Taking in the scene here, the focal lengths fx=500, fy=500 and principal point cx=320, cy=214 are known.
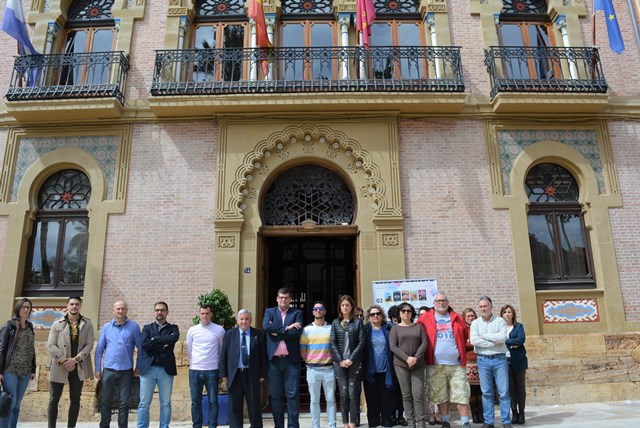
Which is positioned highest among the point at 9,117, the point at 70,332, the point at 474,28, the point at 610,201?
the point at 474,28

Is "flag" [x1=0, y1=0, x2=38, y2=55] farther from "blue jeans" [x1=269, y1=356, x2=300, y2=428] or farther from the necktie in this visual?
"blue jeans" [x1=269, y1=356, x2=300, y2=428]

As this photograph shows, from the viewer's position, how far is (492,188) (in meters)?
10.4

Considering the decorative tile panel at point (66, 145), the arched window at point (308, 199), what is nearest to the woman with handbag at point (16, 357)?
the decorative tile panel at point (66, 145)

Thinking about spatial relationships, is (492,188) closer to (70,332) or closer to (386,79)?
(386,79)

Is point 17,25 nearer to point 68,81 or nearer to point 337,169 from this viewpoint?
point 68,81

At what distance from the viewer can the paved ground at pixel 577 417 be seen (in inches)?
281

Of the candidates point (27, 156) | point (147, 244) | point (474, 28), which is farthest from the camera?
point (474, 28)

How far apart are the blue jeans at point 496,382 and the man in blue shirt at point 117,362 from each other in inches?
188

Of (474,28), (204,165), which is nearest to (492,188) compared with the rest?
(474,28)

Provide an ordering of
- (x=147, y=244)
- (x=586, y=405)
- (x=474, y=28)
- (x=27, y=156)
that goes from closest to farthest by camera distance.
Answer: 1. (x=586, y=405)
2. (x=147, y=244)
3. (x=27, y=156)
4. (x=474, y=28)

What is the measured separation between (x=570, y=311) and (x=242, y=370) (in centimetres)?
674

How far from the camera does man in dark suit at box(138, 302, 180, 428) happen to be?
6.75 m

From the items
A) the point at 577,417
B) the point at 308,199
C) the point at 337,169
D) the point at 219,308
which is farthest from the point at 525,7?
the point at 219,308

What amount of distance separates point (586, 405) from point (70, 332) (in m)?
8.56
